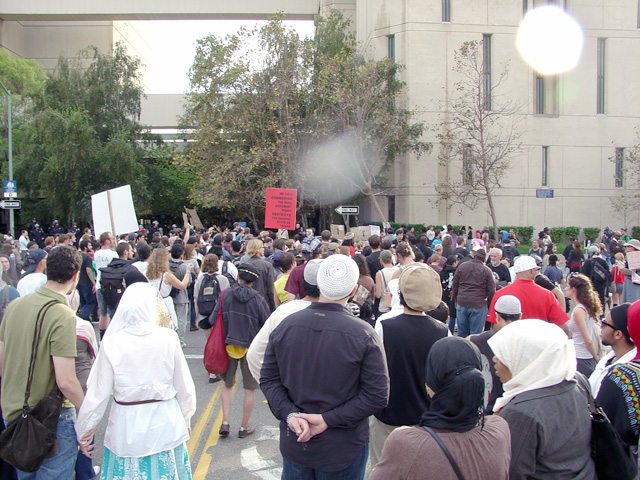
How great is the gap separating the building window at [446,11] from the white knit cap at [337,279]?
30924 mm

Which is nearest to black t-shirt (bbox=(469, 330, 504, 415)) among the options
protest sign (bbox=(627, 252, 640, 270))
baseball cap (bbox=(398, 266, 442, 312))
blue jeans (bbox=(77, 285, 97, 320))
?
baseball cap (bbox=(398, 266, 442, 312))

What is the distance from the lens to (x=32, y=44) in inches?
1784

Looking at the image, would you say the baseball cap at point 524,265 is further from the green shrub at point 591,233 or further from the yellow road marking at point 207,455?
the green shrub at point 591,233

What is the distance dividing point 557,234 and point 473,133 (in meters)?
7.75

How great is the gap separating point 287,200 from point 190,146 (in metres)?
17.2

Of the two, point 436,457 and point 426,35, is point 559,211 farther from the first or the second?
point 436,457

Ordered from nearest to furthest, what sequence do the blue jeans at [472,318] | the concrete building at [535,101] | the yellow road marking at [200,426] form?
the yellow road marking at [200,426] < the blue jeans at [472,318] < the concrete building at [535,101]

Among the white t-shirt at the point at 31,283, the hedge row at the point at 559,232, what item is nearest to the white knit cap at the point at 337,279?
the white t-shirt at the point at 31,283

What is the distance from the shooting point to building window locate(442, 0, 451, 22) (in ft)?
99.1

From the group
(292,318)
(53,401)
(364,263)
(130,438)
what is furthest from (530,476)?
(364,263)

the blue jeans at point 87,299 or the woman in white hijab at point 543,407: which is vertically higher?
the woman in white hijab at point 543,407

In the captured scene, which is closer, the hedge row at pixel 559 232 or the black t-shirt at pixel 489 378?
the black t-shirt at pixel 489 378

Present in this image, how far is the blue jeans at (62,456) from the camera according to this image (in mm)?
3531

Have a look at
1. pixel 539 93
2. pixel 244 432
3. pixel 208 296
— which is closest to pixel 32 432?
pixel 244 432
